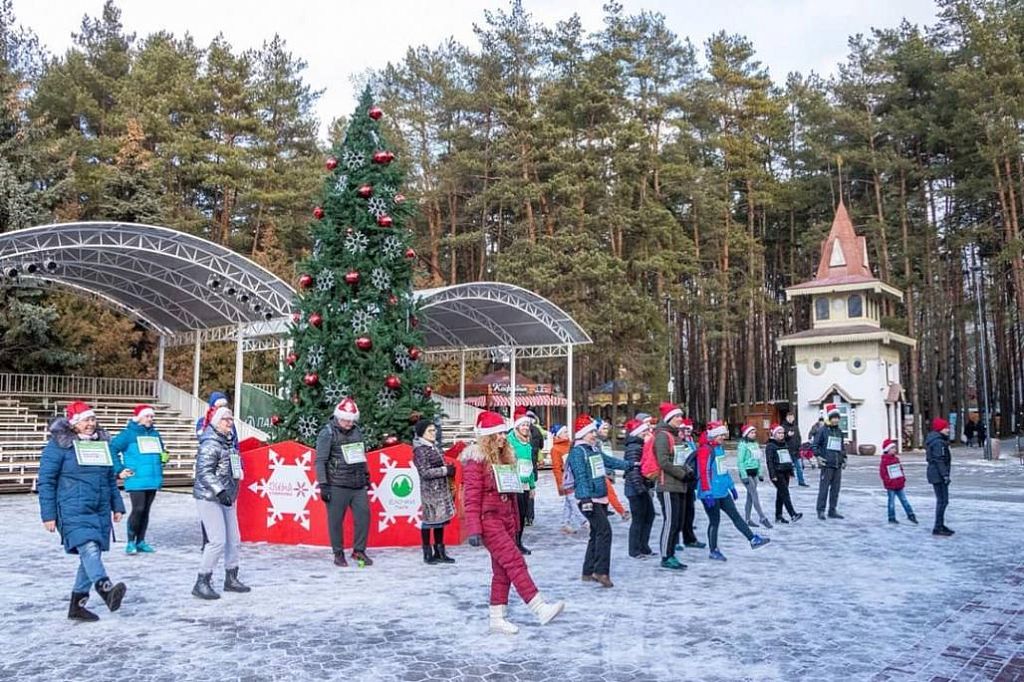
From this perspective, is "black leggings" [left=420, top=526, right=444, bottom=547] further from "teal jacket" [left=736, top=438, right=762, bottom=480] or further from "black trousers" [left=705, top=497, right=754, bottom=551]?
"teal jacket" [left=736, top=438, right=762, bottom=480]

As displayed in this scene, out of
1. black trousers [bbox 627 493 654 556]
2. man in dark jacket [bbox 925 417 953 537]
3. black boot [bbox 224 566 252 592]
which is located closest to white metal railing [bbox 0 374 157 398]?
black boot [bbox 224 566 252 592]

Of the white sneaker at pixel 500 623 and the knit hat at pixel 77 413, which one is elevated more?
the knit hat at pixel 77 413

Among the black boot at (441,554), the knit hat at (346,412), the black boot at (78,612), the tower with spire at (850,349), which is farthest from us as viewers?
the tower with spire at (850,349)

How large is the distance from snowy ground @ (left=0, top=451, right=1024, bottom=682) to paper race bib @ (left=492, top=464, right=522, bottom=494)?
1.03 metres

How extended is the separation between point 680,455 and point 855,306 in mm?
32624

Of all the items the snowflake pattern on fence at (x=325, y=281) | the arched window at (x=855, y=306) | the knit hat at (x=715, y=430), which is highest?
the arched window at (x=855, y=306)

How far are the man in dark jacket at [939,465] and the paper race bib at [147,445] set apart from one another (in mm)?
9778

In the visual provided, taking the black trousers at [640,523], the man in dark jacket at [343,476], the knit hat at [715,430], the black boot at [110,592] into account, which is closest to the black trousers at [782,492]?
the knit hat at [715,430]

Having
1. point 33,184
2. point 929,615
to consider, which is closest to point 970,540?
point 929,615

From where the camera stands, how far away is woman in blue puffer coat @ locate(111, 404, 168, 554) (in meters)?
9.35

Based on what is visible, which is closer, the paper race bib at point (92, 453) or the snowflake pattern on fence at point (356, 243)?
the paper race bib at point (92, 453)

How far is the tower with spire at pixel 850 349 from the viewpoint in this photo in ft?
117

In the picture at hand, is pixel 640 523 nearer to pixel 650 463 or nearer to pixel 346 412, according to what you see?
pixel 650 463

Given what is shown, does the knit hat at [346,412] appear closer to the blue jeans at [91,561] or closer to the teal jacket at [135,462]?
the teal jacket at [135,462]
